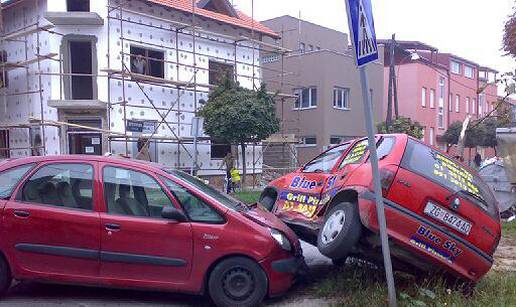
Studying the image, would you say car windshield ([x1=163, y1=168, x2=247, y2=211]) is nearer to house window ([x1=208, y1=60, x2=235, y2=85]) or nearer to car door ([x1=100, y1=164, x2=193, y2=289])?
car door ([x1=100, y1=164, x2=193, y2=289])

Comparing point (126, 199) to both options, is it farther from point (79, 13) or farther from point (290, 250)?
point (79, 13)

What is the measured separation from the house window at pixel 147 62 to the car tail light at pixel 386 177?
13806mm

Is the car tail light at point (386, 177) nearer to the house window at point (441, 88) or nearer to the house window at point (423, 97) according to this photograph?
the house window at point (423, 97)

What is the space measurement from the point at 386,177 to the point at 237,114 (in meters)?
12.9

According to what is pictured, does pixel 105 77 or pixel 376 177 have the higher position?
pixel 105 77

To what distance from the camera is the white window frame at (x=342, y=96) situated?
30.2 metres

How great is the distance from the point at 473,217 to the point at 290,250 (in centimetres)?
192

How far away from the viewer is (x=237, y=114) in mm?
17750

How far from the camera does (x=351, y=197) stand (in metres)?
5.42

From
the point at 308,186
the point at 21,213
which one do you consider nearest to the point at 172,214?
the point at 21,213

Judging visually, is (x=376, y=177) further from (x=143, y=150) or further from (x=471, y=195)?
→ (x=143, y=150)

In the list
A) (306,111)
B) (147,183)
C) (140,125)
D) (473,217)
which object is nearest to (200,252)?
(147,183)

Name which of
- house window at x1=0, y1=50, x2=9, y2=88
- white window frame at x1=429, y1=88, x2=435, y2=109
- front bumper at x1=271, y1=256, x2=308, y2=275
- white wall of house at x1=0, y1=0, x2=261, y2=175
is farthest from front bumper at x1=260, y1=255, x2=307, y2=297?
white window frame at x1=429, y1=88, x2=435, y2=109

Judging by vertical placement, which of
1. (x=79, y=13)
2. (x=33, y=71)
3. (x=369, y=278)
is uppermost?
(x=79, y=13)
